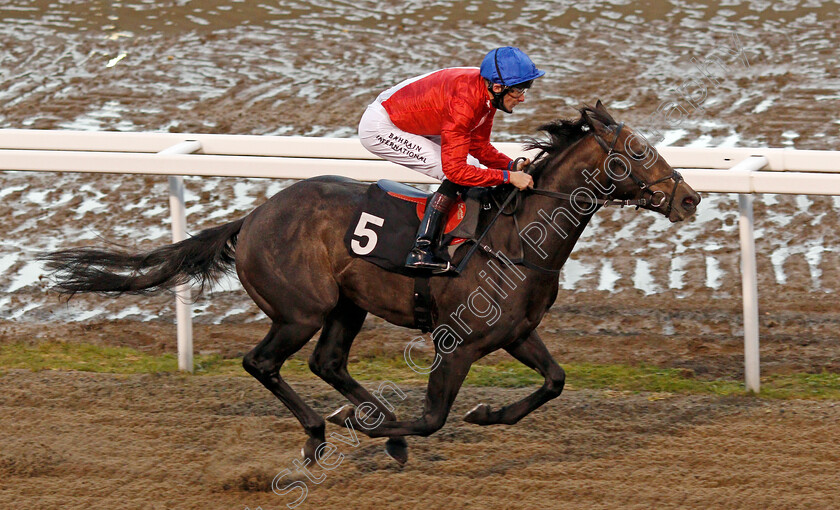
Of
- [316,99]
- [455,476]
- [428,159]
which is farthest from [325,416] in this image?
[316,99]

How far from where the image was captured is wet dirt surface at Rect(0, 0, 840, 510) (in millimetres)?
4457

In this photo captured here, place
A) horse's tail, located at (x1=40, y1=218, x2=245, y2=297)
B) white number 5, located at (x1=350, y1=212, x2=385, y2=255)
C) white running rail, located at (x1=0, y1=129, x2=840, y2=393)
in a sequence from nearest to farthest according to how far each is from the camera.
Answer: white number 5, located at (x1=350, y1=212, x2=385, y2=255) → horse's tail, located at (x1=40, y1=218, x2=245, y2=297) → white running rail, located at (x1=0, y1=129, x2=840, y2=393)

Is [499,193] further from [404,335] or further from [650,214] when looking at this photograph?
[650,214]

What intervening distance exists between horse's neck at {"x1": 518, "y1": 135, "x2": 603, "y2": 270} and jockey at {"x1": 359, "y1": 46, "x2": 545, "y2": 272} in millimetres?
96

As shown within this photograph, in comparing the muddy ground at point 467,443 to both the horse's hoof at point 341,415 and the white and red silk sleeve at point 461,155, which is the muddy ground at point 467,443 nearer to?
the horse's hoof at point 341,415

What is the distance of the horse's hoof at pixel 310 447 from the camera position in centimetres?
465

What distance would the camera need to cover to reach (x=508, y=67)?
4199 mm

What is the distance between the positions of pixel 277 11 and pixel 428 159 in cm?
819

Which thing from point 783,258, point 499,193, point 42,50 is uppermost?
point 499,193

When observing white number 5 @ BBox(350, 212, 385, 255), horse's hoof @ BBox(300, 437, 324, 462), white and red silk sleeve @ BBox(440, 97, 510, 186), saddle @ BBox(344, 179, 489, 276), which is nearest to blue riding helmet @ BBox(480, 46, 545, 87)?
white and red silk sleeve @ BBox(440, 97, 510, 186)

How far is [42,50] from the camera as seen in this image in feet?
37.4

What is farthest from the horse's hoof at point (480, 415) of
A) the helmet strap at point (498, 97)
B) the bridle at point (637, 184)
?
the helmet strap at point (498, 97)

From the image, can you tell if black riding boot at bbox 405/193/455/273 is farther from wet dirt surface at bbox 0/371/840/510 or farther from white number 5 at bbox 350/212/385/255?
wet dirt surface at bbox 0/371/840/510

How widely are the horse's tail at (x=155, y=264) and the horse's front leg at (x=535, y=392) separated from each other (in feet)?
4.06
